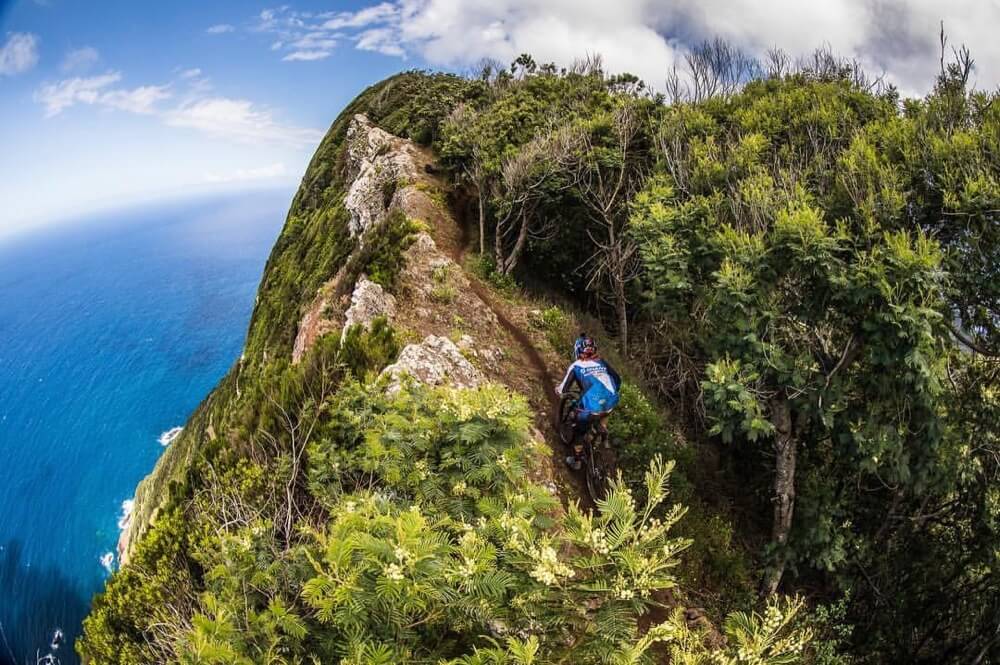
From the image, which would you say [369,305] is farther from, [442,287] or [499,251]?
[499,251]

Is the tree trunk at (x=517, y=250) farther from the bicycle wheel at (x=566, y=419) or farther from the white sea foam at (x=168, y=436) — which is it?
the white sea foam at (x=168, y=436)

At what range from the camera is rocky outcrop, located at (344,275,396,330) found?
15.4 meters

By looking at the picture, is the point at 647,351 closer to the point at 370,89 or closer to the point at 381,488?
the point at 381,488

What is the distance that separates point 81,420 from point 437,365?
76.9m

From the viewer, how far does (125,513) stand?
4766 centimetres

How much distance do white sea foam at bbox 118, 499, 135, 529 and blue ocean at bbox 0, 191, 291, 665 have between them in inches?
16.0

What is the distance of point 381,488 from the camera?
6.34 meters

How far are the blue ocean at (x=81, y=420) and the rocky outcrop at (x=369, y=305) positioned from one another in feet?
67.2

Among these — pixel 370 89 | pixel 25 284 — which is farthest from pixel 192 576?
pixel 25 284

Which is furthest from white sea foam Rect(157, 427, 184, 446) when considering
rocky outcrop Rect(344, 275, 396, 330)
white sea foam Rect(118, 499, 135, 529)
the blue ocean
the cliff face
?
rocky outcrop Rect(344, 275, 396, 330)

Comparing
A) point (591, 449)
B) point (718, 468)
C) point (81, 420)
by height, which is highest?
point (591, 449)

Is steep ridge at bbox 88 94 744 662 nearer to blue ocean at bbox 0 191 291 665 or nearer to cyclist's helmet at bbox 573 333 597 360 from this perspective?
cyclist's helmet at bbox 573 333 597 360

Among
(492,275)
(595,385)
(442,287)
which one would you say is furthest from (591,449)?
(492,275)

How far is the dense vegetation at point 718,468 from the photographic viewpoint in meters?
3.91
